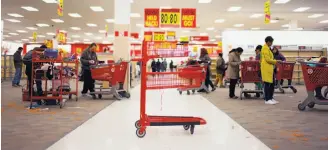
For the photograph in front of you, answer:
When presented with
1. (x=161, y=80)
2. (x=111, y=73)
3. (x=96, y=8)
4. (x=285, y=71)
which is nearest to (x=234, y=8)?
(x=96, y=8)

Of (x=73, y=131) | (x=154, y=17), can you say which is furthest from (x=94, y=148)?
(x=154, y=17)

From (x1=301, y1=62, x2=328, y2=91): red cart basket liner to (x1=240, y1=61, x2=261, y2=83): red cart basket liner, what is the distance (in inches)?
84.6

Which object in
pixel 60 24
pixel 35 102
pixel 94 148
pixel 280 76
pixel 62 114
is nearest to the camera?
pixel 94 148

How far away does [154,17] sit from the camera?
14320 millimetres

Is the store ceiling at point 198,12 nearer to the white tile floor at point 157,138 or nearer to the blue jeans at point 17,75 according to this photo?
the blue jeans at point 17,75

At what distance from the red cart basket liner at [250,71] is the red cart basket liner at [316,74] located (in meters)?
2.15

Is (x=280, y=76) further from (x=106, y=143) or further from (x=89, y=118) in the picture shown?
(x=106, y=143)

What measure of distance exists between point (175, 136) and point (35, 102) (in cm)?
449

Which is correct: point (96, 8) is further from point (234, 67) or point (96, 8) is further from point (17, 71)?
point (234, 67)

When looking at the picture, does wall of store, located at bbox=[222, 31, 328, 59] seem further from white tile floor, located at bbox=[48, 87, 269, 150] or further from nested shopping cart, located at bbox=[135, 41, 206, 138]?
nested shopping cart, located at bbox=[135, 41, 206, 138]

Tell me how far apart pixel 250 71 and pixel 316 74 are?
2305 millimetres

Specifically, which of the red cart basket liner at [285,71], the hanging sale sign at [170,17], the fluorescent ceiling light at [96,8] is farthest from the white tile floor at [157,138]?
the fluorescent ceiling light at [96,8]

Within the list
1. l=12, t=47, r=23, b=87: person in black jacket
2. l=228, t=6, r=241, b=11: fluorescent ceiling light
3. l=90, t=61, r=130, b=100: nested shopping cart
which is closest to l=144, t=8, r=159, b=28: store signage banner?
l=228, t=6, r=241, b=11: fluorescent ceiling light

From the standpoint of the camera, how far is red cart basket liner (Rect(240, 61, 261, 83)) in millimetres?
8086
